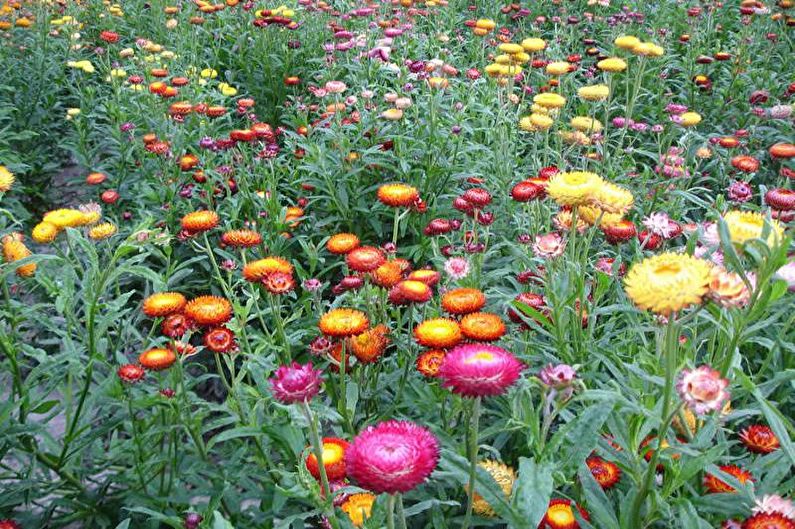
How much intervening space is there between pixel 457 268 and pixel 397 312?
264 millimetres

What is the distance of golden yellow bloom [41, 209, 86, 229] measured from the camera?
254cm

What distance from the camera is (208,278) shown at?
368 centimetres

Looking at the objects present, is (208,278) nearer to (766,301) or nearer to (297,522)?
(297,522)

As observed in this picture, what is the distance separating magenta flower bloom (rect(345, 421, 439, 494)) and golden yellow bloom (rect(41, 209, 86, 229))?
5.82ft

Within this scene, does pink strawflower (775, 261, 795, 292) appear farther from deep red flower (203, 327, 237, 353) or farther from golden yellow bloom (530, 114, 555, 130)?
golden yellow bloom (530, 114, 555, 130)

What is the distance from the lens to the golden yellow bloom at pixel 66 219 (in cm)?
254

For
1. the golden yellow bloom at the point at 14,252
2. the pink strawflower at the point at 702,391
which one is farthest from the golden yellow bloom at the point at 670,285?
the golden yellow bloom at the point at 14,252

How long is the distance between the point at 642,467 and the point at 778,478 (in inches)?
11.8

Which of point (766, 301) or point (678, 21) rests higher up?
point (766, 301)

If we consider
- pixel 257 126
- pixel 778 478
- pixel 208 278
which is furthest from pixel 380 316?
pixel 257 126

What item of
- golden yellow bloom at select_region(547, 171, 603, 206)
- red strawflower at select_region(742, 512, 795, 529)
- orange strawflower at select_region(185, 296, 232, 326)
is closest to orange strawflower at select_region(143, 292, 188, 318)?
orange strawflower at select_region(185, 296, 232, 326)

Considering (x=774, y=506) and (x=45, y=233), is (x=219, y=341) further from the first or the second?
(x=774, y=506)

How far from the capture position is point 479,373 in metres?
1.29

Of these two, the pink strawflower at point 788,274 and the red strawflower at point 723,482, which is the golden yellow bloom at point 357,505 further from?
the pink strawflower at point 788,274
